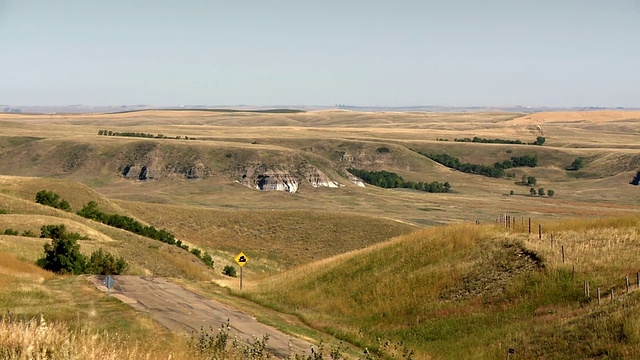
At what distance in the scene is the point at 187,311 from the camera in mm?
33500

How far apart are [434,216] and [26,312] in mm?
121386

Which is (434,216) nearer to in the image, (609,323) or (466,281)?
(466,281)

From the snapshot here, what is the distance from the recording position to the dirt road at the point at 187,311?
28.0m

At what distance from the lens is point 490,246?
4031cm

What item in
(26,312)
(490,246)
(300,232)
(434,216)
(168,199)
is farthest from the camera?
(168,199)

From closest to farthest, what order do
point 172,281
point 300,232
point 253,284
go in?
point 172,281 < point 253,284 < point 300,232

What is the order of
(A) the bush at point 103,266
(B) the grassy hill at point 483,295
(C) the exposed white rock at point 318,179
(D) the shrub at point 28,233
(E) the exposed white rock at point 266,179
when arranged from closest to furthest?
(B) the grassy hill at point 483,295
(A) the bush at point 103,266
(D) the shrub at point 28,233
(E) the exposed white rock at point 266,179
(C) the exposed white rock at point 318,179

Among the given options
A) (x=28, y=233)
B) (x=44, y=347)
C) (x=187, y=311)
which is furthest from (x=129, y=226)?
(x=44, y=347)

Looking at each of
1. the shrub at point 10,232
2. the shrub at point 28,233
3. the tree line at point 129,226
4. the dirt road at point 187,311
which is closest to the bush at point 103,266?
the dirt road at point 187,311

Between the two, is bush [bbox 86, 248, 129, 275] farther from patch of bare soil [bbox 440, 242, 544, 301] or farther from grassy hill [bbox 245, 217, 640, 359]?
patch of bare soil [bbox 440, 242, 544, 301]

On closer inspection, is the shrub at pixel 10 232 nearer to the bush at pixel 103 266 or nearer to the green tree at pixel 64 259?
the green tree at pixel 64 259

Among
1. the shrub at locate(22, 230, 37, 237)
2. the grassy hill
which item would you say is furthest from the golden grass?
the shrub at locate(22, 230, 37, 237)

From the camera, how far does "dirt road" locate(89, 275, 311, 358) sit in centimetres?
2805

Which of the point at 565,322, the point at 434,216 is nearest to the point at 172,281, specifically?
the point at 565,322
